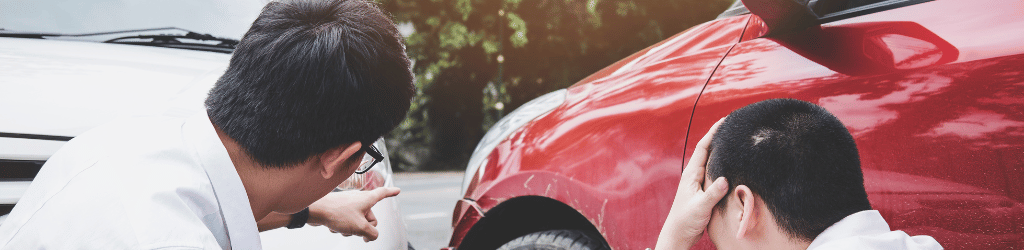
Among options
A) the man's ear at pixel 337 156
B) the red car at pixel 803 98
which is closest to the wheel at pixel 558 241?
the red car at pixel 803 98

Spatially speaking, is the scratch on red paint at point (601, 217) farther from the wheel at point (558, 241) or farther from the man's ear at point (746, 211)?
the man's ear at point (746, 211)

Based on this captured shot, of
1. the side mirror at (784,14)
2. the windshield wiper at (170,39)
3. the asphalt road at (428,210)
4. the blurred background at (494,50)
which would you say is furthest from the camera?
the blurred background at (494,50)

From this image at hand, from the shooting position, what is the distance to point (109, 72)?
1897 mm

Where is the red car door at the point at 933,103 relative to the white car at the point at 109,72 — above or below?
below

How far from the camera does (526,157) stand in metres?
2.20

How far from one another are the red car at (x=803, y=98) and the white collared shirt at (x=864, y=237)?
0.38 m

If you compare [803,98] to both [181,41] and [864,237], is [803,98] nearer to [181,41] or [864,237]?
[864,237]

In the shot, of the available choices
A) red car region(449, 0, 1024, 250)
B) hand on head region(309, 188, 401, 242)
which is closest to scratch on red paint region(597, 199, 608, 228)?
red car region(449, 0, 1024, 250)

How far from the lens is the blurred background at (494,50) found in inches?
499

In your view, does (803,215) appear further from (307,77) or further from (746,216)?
(307,77)

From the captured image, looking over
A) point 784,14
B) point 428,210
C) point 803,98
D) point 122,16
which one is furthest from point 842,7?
point 428,210

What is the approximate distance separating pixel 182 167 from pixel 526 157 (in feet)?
3.95

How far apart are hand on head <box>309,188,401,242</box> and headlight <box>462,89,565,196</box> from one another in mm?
651

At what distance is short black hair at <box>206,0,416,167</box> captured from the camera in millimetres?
1174
